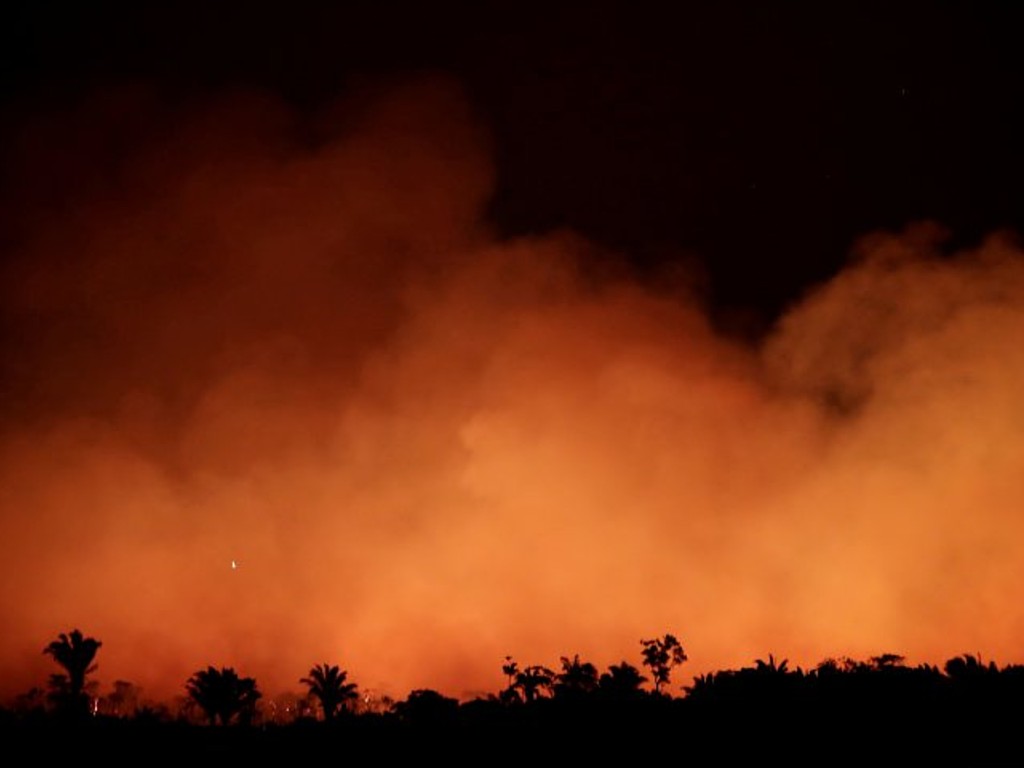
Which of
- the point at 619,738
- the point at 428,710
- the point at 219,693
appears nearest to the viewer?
the point at 619,738

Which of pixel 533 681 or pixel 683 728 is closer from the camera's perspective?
pixel 683 728

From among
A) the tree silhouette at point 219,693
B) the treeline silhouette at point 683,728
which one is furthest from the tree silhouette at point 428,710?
the tree silhouette at point 219,693

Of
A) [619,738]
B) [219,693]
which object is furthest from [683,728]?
[219,693]

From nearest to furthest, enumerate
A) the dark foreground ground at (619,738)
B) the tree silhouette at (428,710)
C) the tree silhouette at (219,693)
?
the dark foreground ground at (619,738) < the tree silhouette at (428,710) < the tree silhouette at (219,693)

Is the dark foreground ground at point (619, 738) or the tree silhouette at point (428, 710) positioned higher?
the tree silhouette at point (428, 710)

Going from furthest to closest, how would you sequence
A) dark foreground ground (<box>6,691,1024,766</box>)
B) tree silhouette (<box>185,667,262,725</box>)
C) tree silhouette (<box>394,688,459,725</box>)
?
tree silhouette (<box>185,667,262,725</box>)
tree silhouette (<box>394,688,459,725</box>)
dark foreground ground (<box>6,691,1024,766</box>)

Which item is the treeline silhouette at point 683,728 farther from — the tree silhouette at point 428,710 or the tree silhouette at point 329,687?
the tree silhouette at point 329,687

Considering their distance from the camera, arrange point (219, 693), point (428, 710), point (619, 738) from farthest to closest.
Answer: point (219, 693) → point (428, 710) → point (619, 738)

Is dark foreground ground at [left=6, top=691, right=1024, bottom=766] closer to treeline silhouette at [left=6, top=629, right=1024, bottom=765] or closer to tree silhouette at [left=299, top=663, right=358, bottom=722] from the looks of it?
treeline silhouette at [left=6, top=629, right=1024, bottom=765]

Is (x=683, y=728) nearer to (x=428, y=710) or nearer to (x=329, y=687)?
(x=428, y=710)

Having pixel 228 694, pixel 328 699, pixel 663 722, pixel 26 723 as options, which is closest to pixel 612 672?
pixel 328 699

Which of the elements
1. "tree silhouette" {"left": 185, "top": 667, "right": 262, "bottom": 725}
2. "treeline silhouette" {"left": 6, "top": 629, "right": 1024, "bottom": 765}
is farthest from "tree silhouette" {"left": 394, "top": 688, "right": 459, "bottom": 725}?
"tree silhouette" {"left": 185, "top": 667, "right": 262, "bottom": 725}

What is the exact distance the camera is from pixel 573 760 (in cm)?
2302

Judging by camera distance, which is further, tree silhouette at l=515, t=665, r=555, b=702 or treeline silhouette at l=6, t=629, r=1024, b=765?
tree silhouette at l=515, t=665, r=555, b=702
